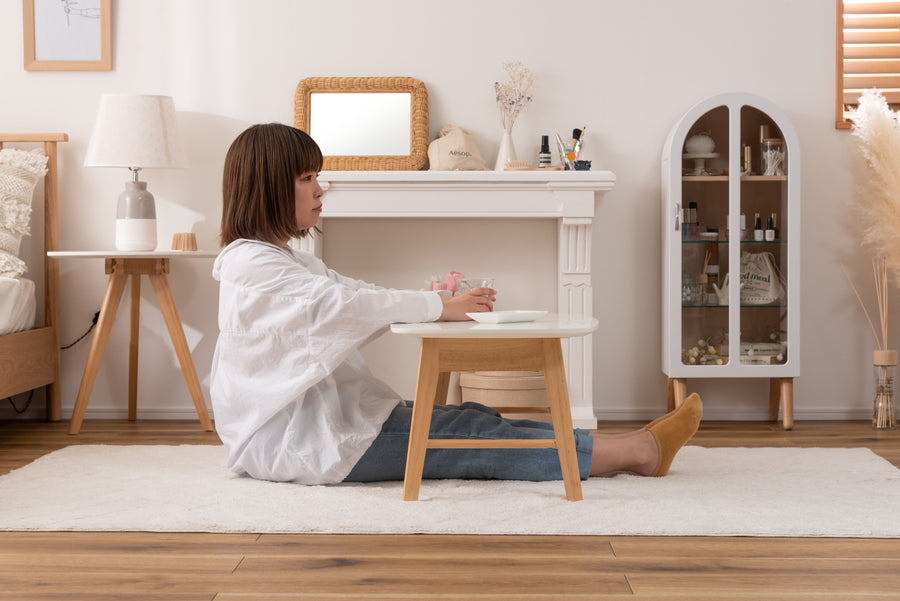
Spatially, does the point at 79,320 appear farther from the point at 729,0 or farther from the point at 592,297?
the point at 729,0

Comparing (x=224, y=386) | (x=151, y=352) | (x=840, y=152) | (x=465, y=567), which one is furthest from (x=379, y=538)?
(x=840, y=152)

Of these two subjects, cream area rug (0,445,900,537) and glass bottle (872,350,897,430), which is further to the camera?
glass bottle (872,350,897,430)

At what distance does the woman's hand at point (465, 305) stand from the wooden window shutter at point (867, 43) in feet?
6.62

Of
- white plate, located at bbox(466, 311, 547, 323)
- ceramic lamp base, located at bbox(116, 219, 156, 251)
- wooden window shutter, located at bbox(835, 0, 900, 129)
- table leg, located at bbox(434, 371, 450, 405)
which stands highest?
wooden window shutter, located at bbox(835, 0, 900, 129)

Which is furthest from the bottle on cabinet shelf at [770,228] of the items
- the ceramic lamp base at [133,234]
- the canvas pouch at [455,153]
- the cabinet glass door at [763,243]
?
the ceramic lamp base at [133,234]

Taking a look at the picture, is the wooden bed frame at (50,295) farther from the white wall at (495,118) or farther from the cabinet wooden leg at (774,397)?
the cabinet wooden leg at (774,397)

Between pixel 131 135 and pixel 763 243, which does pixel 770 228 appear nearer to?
pixel 763 243

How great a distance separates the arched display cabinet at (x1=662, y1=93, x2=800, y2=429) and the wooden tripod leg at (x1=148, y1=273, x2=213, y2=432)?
167 centimetres

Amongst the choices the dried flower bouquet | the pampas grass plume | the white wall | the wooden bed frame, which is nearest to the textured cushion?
the wooden bed frame

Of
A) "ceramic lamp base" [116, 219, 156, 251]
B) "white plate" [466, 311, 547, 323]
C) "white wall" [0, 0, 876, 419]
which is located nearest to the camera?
"white plate" [466, 311, 547, 323]

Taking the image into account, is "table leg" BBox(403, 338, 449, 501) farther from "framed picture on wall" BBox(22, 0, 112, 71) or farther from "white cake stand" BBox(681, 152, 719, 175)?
"framed picture on wall" BBox(22, 0, 112, 71)

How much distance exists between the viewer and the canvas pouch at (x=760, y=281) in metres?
3.17

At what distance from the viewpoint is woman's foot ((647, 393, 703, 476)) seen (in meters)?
2.13

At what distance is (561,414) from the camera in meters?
1.92
